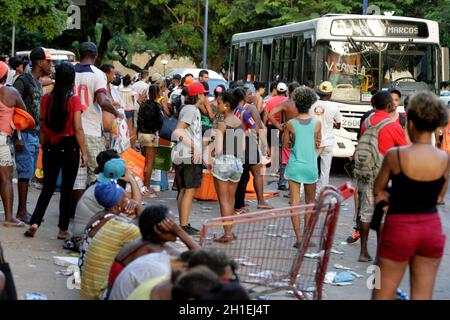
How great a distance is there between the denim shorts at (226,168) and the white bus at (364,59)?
8.34 m

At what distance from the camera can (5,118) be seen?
1078 centimetres

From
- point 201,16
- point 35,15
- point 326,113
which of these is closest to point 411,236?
point 326,113

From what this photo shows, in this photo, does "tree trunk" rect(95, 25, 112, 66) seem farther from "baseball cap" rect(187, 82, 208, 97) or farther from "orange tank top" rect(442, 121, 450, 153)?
"baseball cap" rect(187, 82, 208, 97)

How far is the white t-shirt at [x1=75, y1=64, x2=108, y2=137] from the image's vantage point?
11062 millimetres

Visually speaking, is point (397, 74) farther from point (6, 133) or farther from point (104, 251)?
point (104, 251)

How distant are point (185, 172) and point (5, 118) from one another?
206 cm

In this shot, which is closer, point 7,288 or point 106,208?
point 7,288

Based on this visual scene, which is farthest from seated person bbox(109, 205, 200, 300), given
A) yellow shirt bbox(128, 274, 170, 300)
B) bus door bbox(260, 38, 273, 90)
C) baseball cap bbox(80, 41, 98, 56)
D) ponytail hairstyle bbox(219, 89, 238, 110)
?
bus door bbox(260, 38, 273, 90)

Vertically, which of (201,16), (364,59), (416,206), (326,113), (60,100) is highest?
(201,16)

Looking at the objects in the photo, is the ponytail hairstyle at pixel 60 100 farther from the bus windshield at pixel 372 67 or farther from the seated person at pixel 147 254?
the bus windshield at pixel 372 67

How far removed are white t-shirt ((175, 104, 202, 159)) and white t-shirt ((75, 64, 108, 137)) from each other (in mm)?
925

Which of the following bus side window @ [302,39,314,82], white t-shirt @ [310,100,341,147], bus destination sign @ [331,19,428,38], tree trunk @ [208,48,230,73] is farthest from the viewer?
tree trunk @ [208,48,230,73]

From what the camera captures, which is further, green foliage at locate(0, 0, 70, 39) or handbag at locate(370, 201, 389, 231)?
green foliage at locate(0, 0, 70, 39)

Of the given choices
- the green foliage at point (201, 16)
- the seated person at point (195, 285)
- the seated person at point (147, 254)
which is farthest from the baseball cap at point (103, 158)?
the green foliage at point (201, 16)
